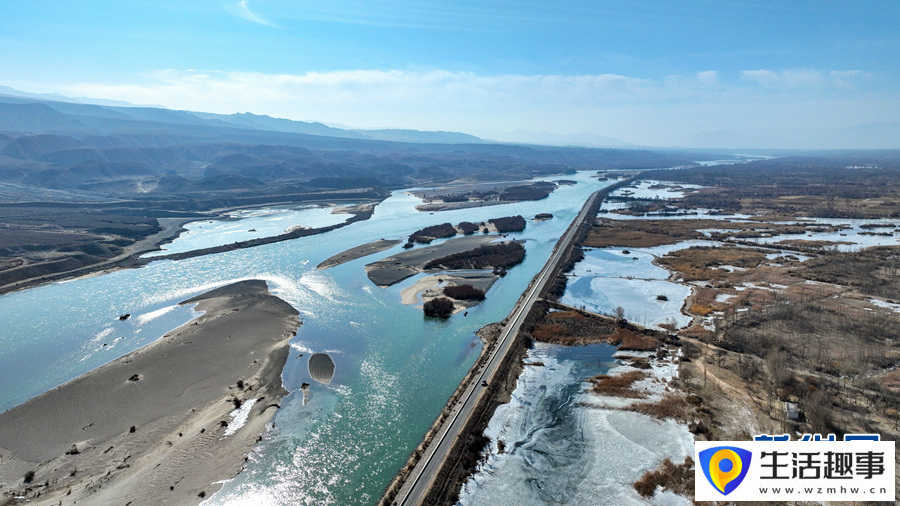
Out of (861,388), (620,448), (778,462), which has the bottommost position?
(620,448)

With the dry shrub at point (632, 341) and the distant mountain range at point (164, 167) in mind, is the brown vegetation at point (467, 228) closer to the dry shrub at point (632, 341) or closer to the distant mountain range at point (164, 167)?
the dry shrub at point (632, 341)

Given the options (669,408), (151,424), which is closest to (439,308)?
(669,408)

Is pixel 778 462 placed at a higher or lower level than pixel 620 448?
higher

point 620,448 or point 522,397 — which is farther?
point 522,397

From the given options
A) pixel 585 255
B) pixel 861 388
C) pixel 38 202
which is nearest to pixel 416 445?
pixel 861 388

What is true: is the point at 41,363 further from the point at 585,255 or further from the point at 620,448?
the point at 585,255

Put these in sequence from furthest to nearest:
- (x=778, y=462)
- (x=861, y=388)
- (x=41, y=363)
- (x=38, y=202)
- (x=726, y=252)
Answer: (x=38, y=202)
(x=726, y=252)
(x=41, y=363)
(x=861, y=388)
(x=778, y=462)

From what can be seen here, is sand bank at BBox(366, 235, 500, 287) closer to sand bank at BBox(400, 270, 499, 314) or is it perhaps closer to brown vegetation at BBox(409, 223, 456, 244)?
brown vegetation at BBox(409, 223, 456, 244)
